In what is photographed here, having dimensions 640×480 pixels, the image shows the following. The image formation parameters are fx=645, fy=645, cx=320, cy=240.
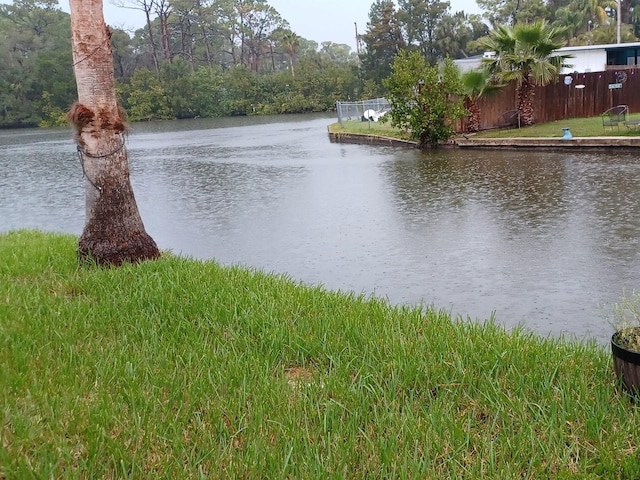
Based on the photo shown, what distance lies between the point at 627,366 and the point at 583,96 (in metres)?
21.4

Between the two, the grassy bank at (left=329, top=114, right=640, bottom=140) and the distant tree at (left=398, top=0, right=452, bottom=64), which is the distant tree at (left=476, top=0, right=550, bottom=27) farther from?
the grassy bank at (left=329, top=114, right=640, bottom=140)

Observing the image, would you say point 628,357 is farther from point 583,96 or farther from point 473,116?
point 583,96

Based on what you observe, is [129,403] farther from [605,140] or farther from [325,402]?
[605,140]

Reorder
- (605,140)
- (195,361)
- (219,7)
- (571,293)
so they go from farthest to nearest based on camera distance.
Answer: (219,7), (605,140), (571,293), (195,361)

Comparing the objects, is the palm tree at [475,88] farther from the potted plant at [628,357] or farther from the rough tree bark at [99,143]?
the potted plant at [628,357]

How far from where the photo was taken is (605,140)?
1555 cm

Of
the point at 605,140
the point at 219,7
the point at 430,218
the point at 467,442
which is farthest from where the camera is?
the point at 219,7

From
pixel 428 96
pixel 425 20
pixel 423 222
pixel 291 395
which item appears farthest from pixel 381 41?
pixel 291 395

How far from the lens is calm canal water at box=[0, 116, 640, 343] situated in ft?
19.6

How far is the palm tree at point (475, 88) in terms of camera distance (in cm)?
1927

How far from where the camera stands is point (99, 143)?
19.9 ft

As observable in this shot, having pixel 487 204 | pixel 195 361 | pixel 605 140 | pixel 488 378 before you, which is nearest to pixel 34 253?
pixel 195 361

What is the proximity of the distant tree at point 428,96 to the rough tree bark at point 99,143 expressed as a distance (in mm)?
13859

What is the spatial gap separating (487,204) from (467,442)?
7.96 meters
